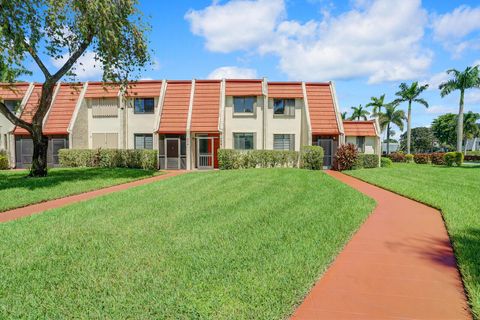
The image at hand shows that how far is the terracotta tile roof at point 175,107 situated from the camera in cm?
2438

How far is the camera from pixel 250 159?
22078mm

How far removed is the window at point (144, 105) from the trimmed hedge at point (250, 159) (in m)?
8.61

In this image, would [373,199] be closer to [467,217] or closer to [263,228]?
[467,217]

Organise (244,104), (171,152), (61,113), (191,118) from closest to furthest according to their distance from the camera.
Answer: (191,118) → (171,152) → (244,104) → (61,113)

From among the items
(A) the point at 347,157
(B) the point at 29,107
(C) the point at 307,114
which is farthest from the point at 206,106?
(B) the point at 29,107

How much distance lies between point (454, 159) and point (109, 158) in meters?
33.3

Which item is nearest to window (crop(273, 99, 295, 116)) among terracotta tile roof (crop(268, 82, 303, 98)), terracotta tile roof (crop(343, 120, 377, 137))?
terracotta tile roof (crop(268, 82, 303, 98))

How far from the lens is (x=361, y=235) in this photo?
6.64 metres

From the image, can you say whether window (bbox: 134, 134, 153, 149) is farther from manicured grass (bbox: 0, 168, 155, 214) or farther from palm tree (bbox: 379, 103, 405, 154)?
palm tree (bbox: 379, 103, 405, 154)

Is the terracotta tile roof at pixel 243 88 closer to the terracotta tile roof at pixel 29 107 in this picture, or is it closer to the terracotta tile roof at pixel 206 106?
the terracotta tile roof at pixel 206 106

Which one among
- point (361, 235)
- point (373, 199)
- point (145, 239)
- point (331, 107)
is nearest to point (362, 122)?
point (331, 107)

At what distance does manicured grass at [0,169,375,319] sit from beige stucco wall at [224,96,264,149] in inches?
622

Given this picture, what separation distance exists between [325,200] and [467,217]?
3833mm

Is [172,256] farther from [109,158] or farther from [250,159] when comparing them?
[109,158]
